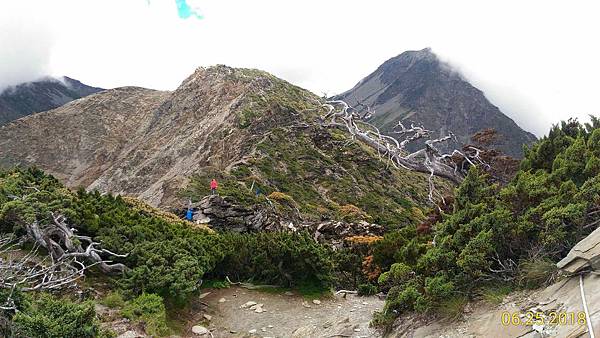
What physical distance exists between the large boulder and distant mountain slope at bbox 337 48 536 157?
124341 mm

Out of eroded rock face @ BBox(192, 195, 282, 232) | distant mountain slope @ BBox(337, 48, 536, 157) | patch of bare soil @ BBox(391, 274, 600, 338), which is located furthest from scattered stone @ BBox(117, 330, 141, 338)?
distant mountain slope @ BBox(337, 48, 536, 157)

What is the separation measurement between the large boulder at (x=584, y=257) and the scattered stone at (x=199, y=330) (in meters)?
5.97

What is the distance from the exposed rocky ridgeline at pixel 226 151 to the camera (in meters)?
32.6

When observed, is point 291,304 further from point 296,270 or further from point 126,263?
point 126,263

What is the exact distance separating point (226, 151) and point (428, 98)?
5065 inches

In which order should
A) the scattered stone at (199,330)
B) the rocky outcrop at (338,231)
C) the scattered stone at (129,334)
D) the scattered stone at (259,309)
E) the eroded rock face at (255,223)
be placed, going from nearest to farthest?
1. the scattered stone at (129,334)
2. the scattered stone at (199,330)
3. the scattered stone at (259,309)
4. the rocky outcrop at (338,231)
5. the eroded rock face at (255,223)

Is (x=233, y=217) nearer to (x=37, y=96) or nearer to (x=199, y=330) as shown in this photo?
(x=199, y=330)

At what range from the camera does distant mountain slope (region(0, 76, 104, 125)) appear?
134 meters

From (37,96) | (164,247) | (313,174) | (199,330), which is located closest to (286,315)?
(199,330)

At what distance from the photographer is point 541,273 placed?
5137 millimetres

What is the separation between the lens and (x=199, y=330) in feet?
26.7

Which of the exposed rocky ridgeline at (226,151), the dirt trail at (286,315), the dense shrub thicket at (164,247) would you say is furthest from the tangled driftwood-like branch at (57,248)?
the exposed rocky ridgeline at (226,151)

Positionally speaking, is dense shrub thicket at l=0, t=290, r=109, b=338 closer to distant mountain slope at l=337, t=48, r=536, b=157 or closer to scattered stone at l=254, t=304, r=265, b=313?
scattered stone at l=254, t=304, r=265, b=313

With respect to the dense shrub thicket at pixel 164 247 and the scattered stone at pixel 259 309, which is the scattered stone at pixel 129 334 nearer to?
the dense shrub thicket at pixel 164 247
